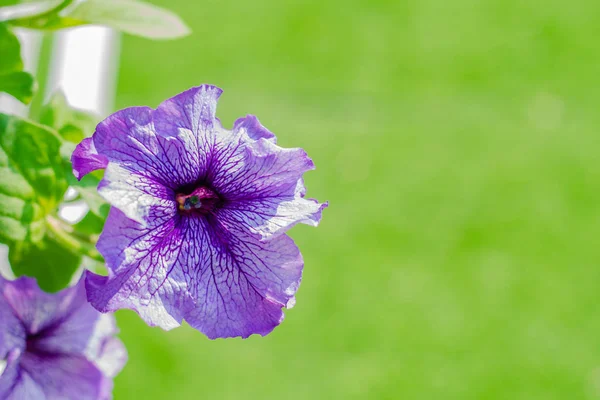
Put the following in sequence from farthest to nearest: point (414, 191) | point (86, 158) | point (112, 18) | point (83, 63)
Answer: point (414, 191) → point (83, 63) → point (112, 18) → point (86, 158)

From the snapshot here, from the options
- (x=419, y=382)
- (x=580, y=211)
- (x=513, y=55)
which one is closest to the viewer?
(x=419, y=382)

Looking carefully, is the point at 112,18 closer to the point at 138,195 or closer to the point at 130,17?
the point at 130,17

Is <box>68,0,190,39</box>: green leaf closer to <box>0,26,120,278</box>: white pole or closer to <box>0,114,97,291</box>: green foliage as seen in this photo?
<box>0,114,97,291</box>: green foliage

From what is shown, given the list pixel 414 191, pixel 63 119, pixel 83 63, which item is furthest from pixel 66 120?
pixel 414 191

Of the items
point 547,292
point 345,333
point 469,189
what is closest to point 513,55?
point 469,189

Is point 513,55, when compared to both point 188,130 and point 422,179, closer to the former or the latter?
point 422,179

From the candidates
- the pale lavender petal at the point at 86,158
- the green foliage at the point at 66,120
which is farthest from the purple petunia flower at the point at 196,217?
the green foliage at the point at 66,120

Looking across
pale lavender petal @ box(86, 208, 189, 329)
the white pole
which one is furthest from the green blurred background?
pale lavender petal @ box(86, 208, 189, 329)

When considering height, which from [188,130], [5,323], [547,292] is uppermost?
[188,130]
